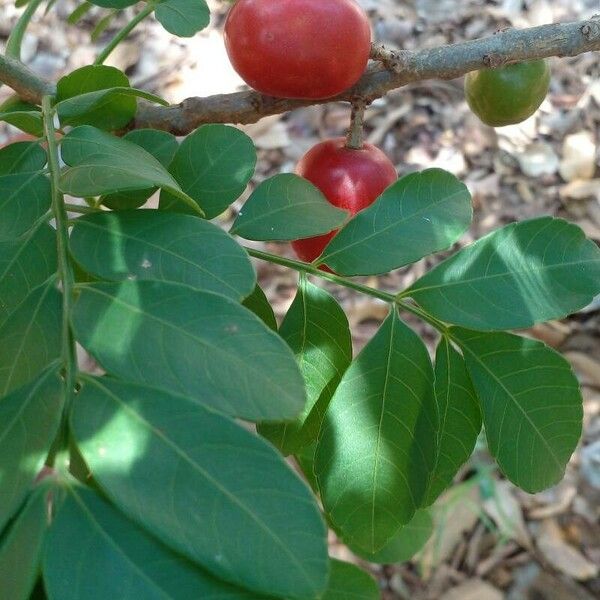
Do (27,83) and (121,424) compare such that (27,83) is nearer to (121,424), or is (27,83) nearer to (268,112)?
(268,112)

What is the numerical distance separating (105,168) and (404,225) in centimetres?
26

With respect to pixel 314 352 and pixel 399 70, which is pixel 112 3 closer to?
pixel 399 70

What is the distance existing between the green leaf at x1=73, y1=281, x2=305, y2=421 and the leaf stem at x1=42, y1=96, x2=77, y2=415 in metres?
0.02

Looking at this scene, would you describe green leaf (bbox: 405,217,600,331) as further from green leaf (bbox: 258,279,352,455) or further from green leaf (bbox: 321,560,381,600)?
green leaf (bbox: 321,560,381,600)

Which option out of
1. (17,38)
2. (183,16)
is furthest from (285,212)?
(17,38)

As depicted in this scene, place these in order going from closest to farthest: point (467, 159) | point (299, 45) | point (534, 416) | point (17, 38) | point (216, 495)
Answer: point (216, 495) < point (534, 416) < point (299, 45) < point (17, 38) < point (467, 159)

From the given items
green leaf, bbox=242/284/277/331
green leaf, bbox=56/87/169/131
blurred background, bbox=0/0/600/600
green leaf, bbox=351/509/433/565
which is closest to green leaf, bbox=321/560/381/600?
green leaf, bbox=351/509/433/565

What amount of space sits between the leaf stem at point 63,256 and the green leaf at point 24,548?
0.18 ft

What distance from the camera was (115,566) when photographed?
1.33 feet

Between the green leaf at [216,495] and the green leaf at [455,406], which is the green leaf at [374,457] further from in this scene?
the green leaf at [216,495]

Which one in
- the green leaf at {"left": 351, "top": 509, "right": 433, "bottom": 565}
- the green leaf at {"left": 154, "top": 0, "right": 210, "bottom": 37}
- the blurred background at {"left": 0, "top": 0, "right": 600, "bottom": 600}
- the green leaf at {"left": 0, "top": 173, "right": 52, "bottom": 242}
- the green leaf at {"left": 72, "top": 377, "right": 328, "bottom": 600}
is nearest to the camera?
the green leaf at {"left": 72, "top": 377, "right": 328, "bottom": 600}

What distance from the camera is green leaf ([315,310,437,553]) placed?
619 mm

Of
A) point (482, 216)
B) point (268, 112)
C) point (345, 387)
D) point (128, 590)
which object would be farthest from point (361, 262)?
point (482, 216)

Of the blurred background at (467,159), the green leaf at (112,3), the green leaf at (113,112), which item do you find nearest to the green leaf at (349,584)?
the green leaf at (113,112)
